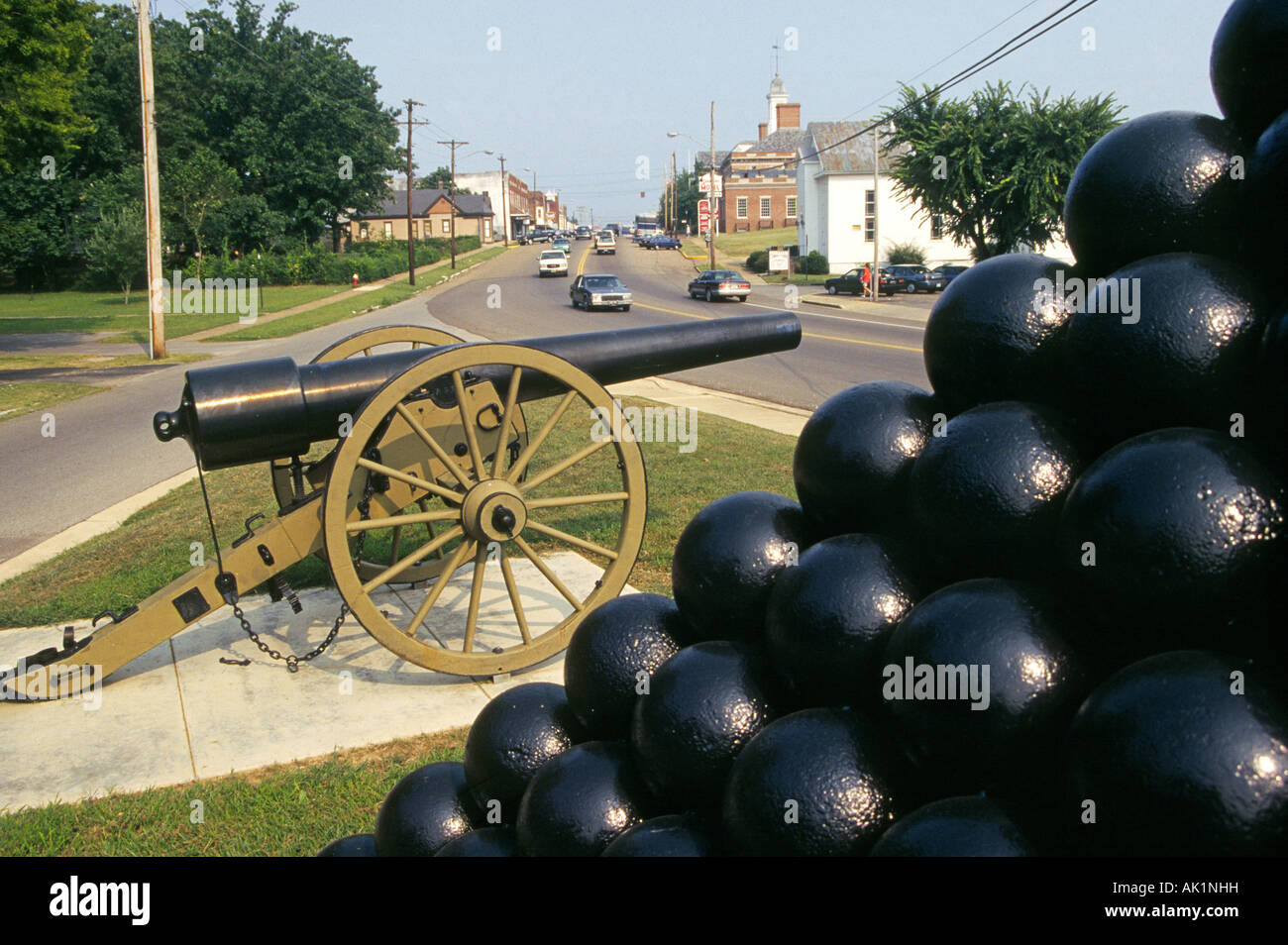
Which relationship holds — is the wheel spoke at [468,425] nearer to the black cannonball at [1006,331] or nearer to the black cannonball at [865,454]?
the black cannonball at [865,454]

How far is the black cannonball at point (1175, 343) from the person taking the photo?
1632 millimetres

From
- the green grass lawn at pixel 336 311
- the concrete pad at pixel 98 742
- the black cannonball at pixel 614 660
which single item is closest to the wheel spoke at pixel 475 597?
the concrete pad at pixel 98 742

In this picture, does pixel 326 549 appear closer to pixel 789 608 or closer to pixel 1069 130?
pixel 789 608

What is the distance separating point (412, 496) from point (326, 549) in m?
0.75

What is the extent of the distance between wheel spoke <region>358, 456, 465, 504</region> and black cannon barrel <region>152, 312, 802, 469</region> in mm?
333

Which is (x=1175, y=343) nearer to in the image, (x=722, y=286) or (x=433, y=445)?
(x=433, y=445)

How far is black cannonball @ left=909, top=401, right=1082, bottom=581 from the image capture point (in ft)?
5.90

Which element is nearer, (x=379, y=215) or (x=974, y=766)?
(x=974, y=766)

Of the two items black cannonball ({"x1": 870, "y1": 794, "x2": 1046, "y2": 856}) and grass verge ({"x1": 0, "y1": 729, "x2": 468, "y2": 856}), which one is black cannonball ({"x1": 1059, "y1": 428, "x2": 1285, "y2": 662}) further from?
grass verge ({"x1": 0, "y1": 729, "x2": 468, "y2": 856})

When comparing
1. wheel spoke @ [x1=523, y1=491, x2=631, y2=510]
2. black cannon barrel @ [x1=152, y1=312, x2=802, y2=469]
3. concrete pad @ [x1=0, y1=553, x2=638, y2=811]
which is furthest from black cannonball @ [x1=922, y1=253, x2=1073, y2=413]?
wheel spoke @ [x1=523, y1=491, x2=631, y2=510]

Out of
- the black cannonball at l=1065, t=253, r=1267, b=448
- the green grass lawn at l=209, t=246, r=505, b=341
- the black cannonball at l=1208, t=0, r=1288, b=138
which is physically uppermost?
the green grass lawn at l=209, t=246, r=505, b=341
